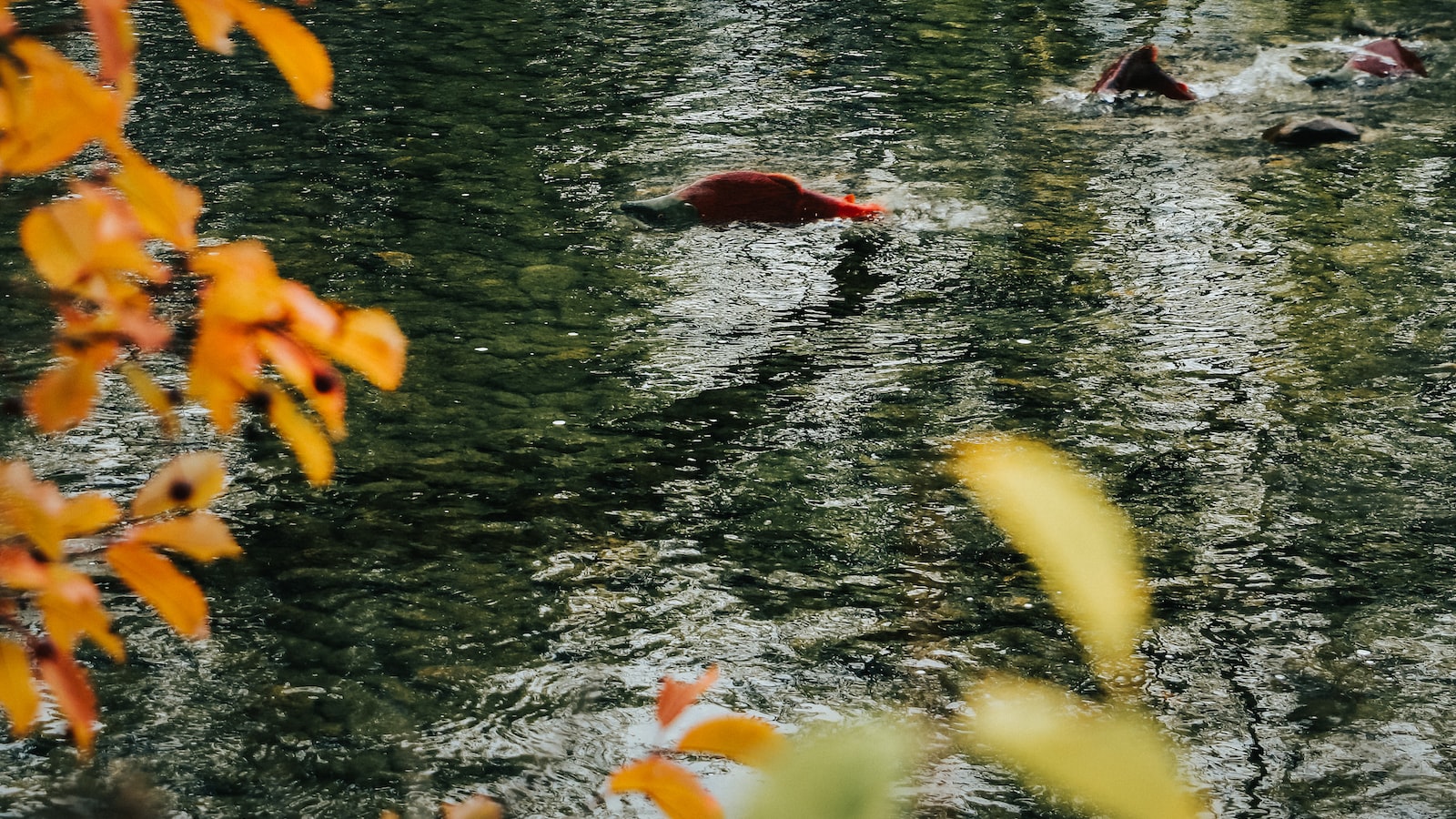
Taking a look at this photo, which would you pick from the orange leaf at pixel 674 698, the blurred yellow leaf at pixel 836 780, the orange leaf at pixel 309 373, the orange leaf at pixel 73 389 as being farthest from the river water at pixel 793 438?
the blurred yellow leaf at pixel 836 780

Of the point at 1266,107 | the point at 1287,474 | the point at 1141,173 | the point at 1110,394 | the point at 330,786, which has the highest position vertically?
the point at 1266,107

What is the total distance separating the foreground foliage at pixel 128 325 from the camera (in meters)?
0.58

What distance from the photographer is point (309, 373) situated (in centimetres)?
63

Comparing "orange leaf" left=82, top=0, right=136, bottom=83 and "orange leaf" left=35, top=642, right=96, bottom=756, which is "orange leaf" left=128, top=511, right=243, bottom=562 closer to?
"orange leaf" left=35, top=642, right=96, bottom=756

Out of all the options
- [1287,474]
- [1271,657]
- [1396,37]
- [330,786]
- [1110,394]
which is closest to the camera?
[330,786]

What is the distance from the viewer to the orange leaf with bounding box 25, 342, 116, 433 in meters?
0.65

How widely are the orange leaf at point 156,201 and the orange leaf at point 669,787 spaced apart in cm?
30

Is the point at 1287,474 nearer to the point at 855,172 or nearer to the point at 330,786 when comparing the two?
the point at 330,786

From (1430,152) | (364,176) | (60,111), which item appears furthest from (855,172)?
(60,111)

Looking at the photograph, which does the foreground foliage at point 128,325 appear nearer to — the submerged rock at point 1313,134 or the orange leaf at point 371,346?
the orange leaf at point 371,346

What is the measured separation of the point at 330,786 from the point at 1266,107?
369 cm

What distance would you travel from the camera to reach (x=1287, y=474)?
220 cm

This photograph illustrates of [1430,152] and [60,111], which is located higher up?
[1430,152]

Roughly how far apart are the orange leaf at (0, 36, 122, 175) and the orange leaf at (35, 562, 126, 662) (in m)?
0.20
